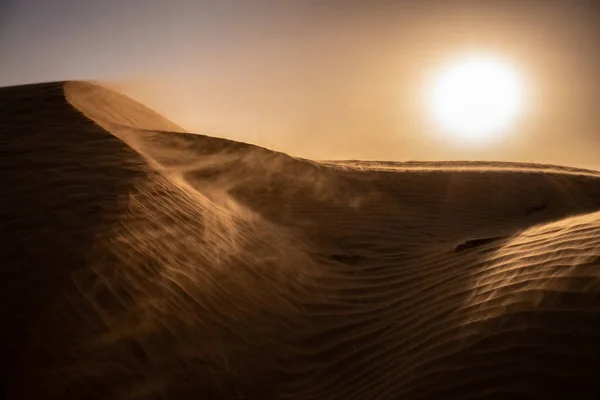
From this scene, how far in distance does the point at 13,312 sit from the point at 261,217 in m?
3.87

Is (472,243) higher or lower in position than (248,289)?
higher

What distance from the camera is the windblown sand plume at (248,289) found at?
4.05m

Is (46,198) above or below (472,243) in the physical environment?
below

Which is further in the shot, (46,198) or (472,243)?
(472,243)

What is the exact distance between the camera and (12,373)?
3.97 metres

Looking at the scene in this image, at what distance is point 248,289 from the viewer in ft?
18.7

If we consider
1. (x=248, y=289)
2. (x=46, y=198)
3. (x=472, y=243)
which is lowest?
(x=248, y=289)

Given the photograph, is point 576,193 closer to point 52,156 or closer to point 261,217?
point 261,217

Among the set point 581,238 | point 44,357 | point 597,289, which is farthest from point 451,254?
point 44,357

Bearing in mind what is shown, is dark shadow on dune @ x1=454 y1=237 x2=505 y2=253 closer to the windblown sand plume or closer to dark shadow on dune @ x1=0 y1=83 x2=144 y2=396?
the windblown sand plume

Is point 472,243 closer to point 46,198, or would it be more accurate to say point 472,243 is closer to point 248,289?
point 248,289

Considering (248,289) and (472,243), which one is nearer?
(248,289)

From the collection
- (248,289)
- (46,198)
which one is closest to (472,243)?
(248,289)

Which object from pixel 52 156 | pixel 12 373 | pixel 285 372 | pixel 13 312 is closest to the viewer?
pixel 12 373
